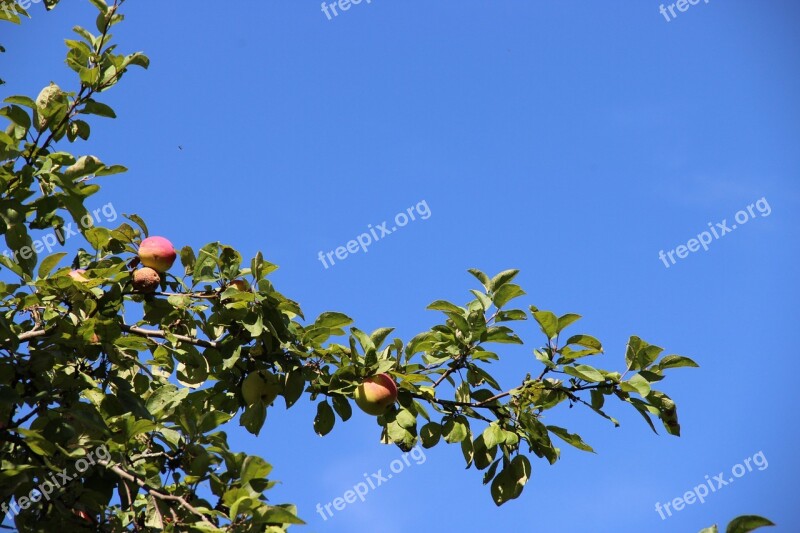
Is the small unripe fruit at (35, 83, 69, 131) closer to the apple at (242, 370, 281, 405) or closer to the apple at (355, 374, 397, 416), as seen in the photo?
the apple at (242, 370, 281, 405)

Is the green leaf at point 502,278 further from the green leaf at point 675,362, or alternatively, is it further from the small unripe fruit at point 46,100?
the small unripe fruit at point 46,100

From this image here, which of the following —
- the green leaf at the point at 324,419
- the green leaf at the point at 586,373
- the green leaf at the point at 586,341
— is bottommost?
the green leaf at the point at 586,373

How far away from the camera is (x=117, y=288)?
346cm

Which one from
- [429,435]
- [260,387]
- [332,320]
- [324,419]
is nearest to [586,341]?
[429,435]

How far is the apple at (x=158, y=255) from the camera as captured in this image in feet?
12.1

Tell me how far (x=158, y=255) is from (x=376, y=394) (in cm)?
112

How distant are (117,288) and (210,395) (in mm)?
642

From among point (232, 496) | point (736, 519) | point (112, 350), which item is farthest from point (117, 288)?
point (736, 519)

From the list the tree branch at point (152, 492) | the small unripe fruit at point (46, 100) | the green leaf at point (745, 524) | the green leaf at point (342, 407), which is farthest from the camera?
the green leaf at point (342, 407)

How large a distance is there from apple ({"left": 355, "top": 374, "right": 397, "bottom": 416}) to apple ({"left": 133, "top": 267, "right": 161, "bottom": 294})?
0.98m

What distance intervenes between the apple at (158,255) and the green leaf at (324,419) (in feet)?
2.97

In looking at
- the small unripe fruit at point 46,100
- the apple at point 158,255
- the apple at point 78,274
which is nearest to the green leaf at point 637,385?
the apple at point 158,255

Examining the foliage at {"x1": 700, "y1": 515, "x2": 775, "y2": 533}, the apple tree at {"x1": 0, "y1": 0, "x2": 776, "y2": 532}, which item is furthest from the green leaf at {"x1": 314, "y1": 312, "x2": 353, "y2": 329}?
the foliage at {"x1": 700, "y1": 515, "x2": 775, "y2": 533}

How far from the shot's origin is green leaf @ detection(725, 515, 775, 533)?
2.07 metres
